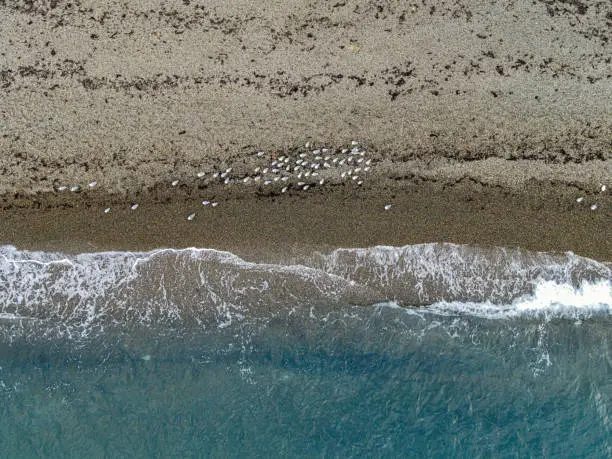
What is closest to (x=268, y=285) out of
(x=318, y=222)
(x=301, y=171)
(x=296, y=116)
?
(x=318, y=222)

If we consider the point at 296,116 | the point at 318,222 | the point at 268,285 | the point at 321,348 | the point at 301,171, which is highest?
the point at 296,116

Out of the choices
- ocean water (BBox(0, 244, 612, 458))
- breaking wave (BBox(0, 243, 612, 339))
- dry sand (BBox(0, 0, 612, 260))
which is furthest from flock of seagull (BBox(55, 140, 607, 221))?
ocean water (BBox(0, 244, 612, 458))

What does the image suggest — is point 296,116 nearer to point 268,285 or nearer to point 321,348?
point 268,285

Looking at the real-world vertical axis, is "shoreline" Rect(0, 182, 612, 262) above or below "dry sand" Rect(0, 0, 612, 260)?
below

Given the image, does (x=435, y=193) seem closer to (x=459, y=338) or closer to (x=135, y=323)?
(x=459, y=338)

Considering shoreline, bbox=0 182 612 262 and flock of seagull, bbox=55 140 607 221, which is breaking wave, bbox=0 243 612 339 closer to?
shoreline, bbox=0 182 612 262

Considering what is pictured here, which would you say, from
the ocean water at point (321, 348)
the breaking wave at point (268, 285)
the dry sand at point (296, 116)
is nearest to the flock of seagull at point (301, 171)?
the dry sand at point (296, 116)
